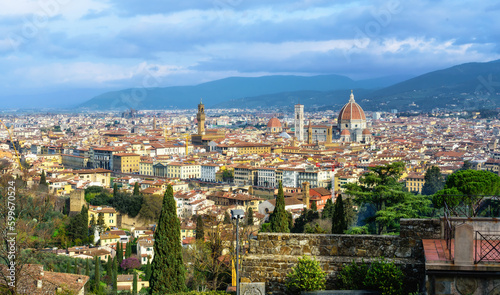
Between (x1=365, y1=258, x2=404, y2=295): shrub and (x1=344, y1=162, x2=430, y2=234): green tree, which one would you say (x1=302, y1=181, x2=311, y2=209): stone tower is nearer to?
(x1=344, y1=162, x2=430, y2=234): green tree

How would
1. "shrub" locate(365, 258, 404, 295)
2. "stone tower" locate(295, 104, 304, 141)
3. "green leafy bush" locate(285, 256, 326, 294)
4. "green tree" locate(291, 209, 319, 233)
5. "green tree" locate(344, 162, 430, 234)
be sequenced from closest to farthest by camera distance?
"shrub" locate(365, 258, 404, 295)
"green leafy bush" locate(285, 256, 326, 294)
"green tree" locate(344, 162, 430, 234)
"green tree" locate(291, 209, 319, 233)
"stone tower" locate(295, 104, 304, 141)

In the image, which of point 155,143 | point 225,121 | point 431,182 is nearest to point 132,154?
point 155,143

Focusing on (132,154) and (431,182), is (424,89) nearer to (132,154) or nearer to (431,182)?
(132,154)

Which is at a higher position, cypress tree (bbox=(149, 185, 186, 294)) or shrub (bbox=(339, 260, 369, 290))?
shrub (bbox=(339, 260, 369, 290))

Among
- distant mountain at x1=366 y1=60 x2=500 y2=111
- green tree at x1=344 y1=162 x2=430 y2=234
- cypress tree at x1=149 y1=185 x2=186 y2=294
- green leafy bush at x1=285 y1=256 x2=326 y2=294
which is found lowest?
cypress tree at x1=149 y1=185 x2=186 y2=294

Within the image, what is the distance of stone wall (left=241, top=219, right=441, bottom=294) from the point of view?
3.28 m

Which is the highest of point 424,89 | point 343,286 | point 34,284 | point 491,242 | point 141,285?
point 424,89

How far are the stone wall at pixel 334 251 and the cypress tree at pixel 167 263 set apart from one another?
7280 mm

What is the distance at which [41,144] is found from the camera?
68.6 m

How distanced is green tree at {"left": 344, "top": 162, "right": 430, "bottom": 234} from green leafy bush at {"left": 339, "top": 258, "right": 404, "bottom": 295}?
6046 millimetres

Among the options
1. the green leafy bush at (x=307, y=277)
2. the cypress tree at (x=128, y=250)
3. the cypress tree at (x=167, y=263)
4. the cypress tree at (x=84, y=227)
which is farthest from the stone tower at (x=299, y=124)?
the green leafy bush at (x=307, y=277)

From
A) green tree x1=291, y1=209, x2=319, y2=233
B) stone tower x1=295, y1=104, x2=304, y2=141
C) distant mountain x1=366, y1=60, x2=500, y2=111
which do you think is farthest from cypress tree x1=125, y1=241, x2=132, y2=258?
distant mountain x1=366, y1=60, x2=500, y2=111

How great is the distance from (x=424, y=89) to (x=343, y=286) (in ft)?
494

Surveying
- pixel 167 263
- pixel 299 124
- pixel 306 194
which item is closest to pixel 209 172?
pixel 306 194
